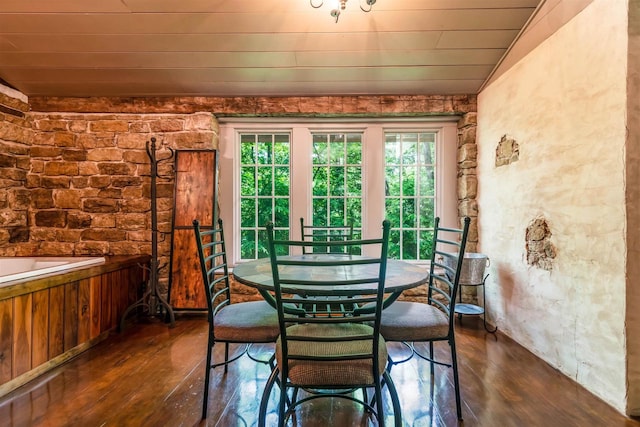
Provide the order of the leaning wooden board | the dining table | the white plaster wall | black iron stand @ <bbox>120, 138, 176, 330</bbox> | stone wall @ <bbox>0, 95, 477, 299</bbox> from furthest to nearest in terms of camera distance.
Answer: stone wall @ <bbox>0, 95, 477, 299</bbox>, the leaning wooden board, black iron stand @ <bbox>120, 138, 176, 330</bbox>, the white plaster wall, the dining table

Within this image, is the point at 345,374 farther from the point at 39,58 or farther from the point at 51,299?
the point at 39,58

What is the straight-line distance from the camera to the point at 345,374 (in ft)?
3.92

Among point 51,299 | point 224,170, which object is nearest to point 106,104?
point 224,170

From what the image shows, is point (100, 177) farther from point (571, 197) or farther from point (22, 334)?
point (571, 197)

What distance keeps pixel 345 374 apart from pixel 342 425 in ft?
1.64

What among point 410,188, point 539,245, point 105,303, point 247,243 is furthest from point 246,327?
point 410,188

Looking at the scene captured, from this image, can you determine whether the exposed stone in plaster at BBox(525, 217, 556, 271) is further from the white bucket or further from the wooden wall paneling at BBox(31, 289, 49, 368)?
the wooden wall paneling at BBox(31, 289, 49, 368)

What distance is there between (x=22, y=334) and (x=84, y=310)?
0.46 m

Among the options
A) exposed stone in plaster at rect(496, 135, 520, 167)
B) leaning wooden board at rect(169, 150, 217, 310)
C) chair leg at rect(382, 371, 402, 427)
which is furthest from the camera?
leaning wooden board at rect(169, 150, 217, 310)

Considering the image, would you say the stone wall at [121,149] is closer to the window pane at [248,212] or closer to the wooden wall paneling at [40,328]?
the window pane at [248,212]

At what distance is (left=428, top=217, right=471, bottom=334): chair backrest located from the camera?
5.23 ft

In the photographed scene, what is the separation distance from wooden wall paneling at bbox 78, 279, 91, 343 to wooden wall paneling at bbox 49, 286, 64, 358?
0.15 m

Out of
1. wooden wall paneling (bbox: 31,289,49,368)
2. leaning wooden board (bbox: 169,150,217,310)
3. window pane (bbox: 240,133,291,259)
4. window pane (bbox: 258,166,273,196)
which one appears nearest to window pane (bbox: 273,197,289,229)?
window pane (bbox: 240,133,291,259)

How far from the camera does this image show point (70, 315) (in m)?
2.23
